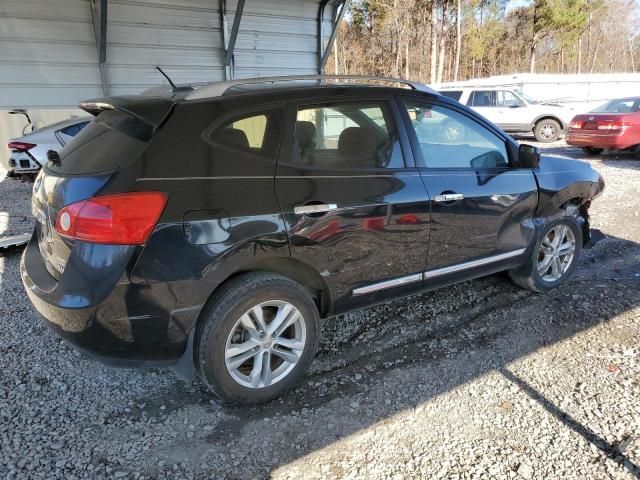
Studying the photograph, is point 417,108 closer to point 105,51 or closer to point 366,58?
point 105,51

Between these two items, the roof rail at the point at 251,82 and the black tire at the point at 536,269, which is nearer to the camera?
the roof rail at the point at 251,82

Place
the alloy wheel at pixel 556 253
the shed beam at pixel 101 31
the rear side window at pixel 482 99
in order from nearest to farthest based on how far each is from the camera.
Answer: the alloy wheel at pixel 556 253, the shed beam at pixel 101 31, the rear side window at pixel 482 99

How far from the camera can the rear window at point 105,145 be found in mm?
2414

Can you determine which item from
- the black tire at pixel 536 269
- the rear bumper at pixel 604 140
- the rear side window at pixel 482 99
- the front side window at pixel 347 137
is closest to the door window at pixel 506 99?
the rear side window at pixel 482 99

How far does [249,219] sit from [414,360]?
151cm

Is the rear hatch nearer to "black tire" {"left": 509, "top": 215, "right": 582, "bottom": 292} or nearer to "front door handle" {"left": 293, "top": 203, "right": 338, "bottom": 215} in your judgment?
"front door handle" {"left": 293, "top": 203, "right": 338, "bottom": 215}

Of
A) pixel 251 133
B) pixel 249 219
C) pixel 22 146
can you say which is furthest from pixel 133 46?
pixel 249 219

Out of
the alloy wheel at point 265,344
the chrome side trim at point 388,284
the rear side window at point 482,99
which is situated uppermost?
the rear side window at point 482,99

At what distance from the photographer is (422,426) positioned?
259 cm

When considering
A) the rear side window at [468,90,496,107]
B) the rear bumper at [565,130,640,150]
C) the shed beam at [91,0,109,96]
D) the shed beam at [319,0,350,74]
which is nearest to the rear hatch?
the shed beam at [91,0,109,96]

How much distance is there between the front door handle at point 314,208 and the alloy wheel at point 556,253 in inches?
88.0

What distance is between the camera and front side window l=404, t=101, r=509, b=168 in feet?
10.8

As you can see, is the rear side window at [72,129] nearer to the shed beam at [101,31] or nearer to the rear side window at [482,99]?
the shed beam at [101,31]

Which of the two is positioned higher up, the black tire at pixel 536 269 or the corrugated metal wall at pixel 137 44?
the corrugated metal wall at pixel 137 44
